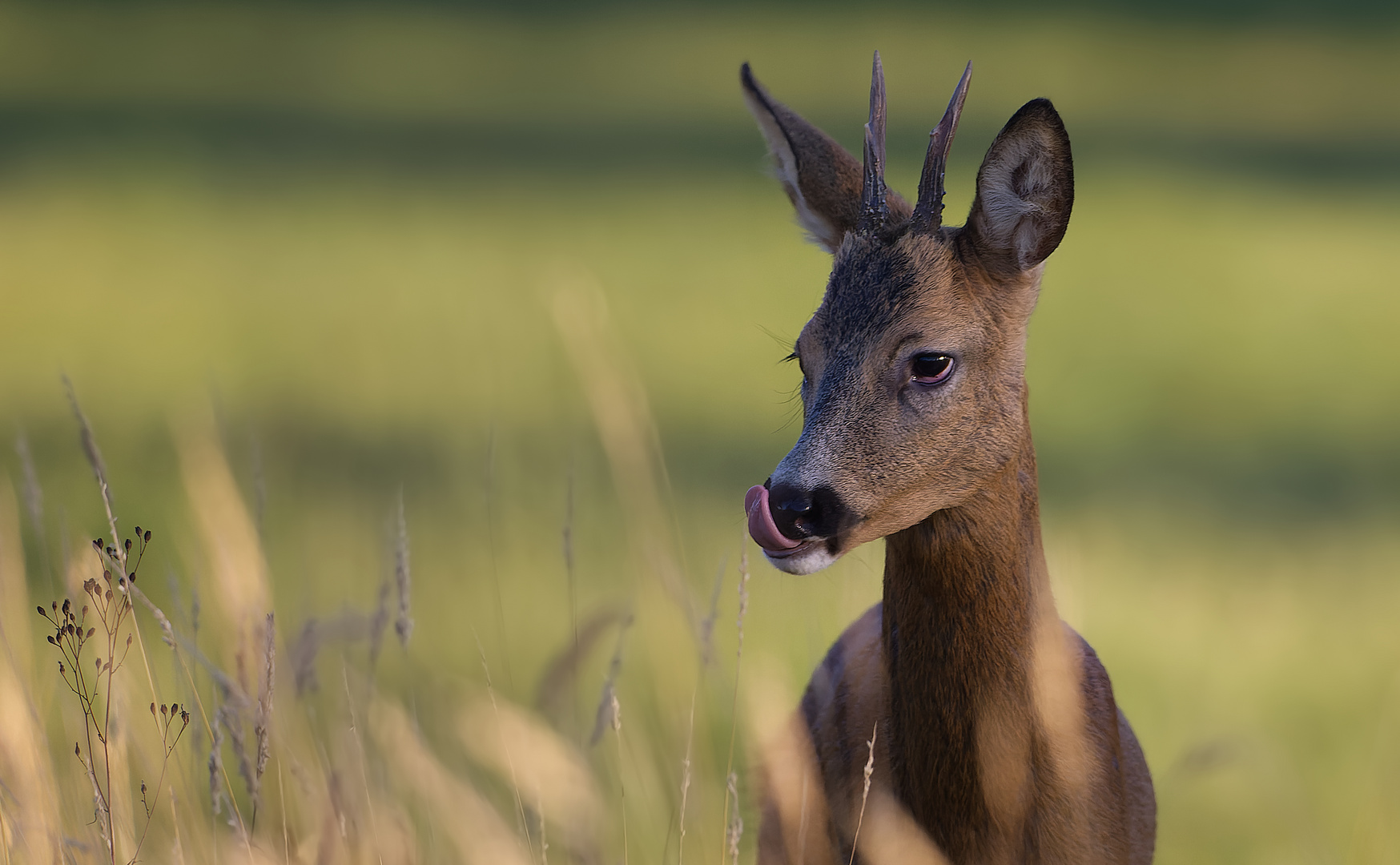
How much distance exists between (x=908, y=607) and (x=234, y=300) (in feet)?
30.0

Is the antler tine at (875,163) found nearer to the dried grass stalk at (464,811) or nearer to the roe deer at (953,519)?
the roe deer at (953,519)

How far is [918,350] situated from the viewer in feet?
10.3

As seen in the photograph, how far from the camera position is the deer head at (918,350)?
9.75 feet

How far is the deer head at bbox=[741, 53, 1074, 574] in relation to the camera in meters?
2.97

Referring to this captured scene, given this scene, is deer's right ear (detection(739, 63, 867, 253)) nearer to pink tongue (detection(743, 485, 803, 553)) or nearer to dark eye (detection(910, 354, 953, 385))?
dark eye (detection(910, 354, 953, 385))

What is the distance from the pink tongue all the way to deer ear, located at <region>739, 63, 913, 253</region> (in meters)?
0.95

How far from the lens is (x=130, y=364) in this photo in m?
9.49

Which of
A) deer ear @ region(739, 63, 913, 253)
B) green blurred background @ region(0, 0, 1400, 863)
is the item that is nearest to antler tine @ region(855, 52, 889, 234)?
deer ear @ region(739, 63, 913, 253)

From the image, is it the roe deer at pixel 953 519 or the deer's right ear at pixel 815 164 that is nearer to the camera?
the roe deer at pixel 953 519

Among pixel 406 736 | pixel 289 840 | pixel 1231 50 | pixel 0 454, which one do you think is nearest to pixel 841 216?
pixel 406 736

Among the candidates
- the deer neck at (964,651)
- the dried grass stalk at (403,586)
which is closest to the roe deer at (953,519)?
the deer neck at (964,651)

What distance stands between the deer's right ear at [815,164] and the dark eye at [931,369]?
516mm

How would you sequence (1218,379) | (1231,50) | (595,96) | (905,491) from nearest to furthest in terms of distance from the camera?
(905,491)
(1218,379)
(595,96)
(1231,50)

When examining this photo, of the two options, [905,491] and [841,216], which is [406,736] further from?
[841,216]
